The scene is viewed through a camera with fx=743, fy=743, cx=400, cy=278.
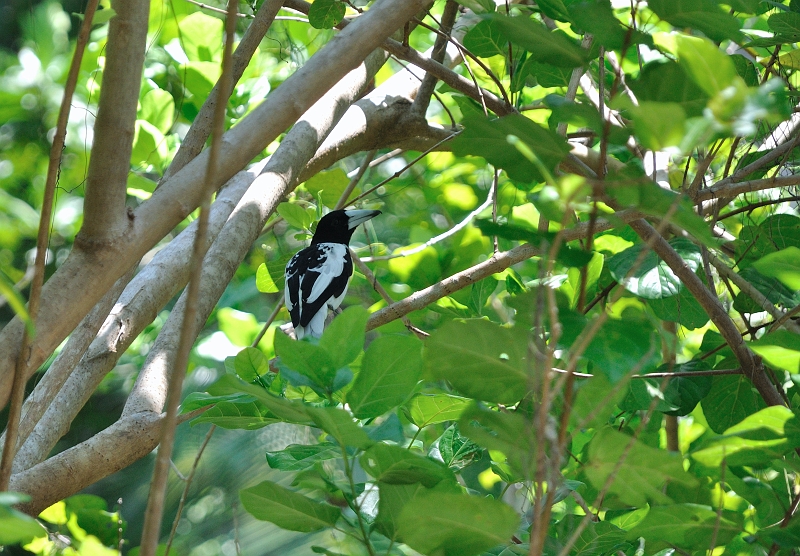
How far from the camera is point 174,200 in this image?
90 centimetres

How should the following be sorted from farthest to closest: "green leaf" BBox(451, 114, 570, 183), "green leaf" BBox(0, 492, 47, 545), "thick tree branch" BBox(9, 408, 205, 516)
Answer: "thick tree branch" BBox(9, 408, 205, 516)
"green leaf" BBox(451, 114, 570, 183)
"green leaf" BBox(0, 492, 47, 545)

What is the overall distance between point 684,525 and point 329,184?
185 centimetres

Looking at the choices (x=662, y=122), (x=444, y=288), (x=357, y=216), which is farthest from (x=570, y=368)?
(x=357, y=216)

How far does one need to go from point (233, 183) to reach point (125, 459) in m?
0.85

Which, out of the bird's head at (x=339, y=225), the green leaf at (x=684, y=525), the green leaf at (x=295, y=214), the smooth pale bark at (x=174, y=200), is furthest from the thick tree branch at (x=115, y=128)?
the bird's head at (x=339, y=225)

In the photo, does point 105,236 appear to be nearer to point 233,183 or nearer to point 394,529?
point 394,529

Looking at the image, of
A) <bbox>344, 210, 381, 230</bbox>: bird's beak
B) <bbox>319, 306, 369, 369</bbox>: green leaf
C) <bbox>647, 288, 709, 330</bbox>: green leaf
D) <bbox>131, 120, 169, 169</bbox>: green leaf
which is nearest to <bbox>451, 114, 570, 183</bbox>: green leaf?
<bbox>319, 306, 369, 369</bbox>: green leaf

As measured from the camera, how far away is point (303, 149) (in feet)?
6.29

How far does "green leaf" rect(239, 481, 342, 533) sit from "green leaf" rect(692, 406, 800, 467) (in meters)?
0.41

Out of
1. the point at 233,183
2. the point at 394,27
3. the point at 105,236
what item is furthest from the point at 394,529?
the point at 233,183

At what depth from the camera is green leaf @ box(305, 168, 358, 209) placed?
2.48 meters

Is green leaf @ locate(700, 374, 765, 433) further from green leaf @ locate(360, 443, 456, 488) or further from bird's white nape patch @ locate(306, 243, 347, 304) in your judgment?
bird's white nape patch @ locate(306, 243, 347, 304)

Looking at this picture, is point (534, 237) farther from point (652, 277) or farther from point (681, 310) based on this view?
point (681, 310)

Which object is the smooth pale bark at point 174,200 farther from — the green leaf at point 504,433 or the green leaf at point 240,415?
the green leaf at point 504,433
